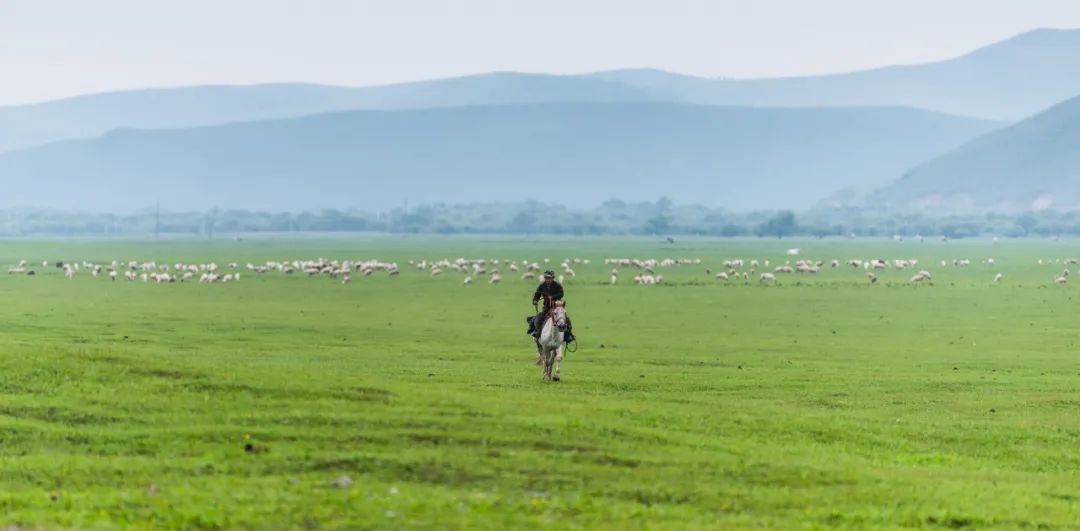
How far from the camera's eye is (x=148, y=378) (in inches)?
1020

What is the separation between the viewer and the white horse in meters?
31.1

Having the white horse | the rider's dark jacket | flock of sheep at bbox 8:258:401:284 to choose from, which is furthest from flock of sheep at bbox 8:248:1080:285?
the rider's dark jacket

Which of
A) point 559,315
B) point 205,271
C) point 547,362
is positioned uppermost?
point 559,315

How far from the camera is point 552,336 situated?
3175cm

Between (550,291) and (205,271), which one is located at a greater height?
(550,291)

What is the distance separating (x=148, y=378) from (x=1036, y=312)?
163 ft

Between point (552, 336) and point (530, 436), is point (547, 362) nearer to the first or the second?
point (552, 336)

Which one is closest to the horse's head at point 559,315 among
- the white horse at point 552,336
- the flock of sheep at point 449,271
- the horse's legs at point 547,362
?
the white horse at point 552,336

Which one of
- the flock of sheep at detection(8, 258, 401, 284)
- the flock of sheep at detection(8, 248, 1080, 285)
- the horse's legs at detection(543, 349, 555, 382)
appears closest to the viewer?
the horse's legs at detection(543, 349, 555, 382)

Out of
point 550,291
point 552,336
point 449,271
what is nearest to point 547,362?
point 552,336

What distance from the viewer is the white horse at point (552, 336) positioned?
102 feet

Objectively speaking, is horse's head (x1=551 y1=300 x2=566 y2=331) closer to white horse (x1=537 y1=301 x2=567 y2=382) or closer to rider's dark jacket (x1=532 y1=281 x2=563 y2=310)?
white horse (x1=537 y1=301 x2=567 y2=382)

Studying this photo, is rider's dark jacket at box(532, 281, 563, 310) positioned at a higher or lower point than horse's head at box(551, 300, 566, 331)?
higher

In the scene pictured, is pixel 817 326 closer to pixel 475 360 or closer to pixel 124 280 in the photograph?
pixel 475 360
